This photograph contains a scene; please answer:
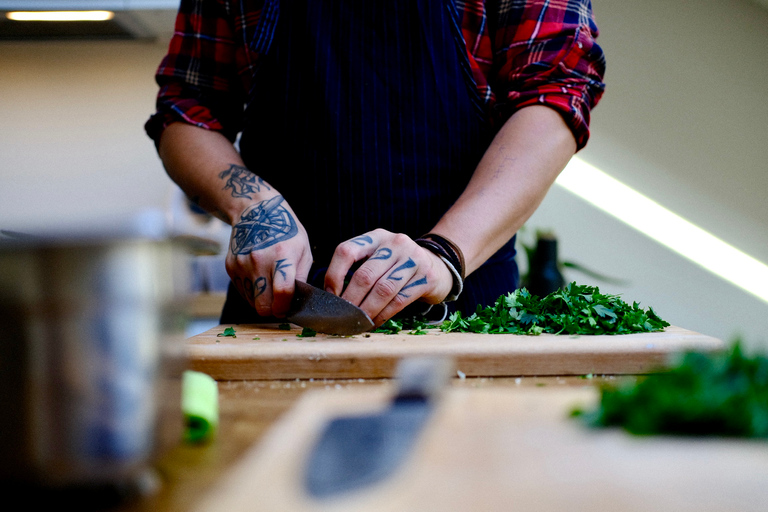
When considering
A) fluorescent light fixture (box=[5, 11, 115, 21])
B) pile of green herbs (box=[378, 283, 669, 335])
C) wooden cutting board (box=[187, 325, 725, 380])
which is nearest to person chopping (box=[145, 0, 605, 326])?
pile of green herbs (box=[378, 283, 669, 335])

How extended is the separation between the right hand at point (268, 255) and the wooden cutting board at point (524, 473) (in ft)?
2.23

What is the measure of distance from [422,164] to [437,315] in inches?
13.9

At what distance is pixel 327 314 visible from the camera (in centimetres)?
105

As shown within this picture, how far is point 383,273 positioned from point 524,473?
0.70m

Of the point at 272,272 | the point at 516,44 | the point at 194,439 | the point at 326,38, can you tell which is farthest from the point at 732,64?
the point at 194,439

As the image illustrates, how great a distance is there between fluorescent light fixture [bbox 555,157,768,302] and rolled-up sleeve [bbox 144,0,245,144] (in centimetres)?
234

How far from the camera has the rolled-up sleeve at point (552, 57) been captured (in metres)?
1.31

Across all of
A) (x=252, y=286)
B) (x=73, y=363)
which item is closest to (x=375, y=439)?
(x=73, y=363)

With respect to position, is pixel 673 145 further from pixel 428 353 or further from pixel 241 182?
pixel 428 353

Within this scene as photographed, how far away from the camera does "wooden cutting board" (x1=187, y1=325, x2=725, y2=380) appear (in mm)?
888

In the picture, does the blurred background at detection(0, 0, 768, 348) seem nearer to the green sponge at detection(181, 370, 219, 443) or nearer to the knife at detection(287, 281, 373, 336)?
the knife at detection(287, 281, 373, 336)

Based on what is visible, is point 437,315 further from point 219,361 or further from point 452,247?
point 219,361

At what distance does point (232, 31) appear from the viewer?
1497 millimetres

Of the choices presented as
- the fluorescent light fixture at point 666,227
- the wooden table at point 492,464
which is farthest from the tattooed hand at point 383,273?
the fluorescent light fixture at point 666,227
